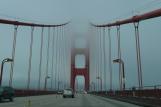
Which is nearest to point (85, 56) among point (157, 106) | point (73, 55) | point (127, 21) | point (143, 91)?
point (73, 55)

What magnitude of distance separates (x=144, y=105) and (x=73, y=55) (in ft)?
287

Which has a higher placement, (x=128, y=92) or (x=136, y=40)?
(x=136, y=40)

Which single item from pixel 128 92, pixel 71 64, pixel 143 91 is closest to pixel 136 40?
pixel 128 92

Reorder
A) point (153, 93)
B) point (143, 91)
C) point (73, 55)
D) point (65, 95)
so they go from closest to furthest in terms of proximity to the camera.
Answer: point (153, 93)
point (143, 91)
point (65, 95)
point (73, 55)

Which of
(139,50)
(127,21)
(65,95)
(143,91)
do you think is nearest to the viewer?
(143,91)

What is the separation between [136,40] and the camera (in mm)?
42406

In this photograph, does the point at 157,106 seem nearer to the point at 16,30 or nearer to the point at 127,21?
the point at 127,21

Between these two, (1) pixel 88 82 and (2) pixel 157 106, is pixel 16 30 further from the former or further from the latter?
(1) pixel 88 82

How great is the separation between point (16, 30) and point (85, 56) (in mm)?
53326

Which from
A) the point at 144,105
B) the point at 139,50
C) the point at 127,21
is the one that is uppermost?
the point at 127,21

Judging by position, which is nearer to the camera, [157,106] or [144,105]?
[157,106]

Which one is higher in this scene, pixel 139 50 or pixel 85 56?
pixel 85 56

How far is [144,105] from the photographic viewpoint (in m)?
28.9

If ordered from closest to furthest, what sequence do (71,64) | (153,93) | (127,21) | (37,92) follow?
1. (153,93)
2. (127,21)
3. (37,92)
4. (71,64)
